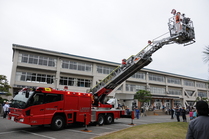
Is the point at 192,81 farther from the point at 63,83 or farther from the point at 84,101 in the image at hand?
the point at 84,101

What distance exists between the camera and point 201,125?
10.1 ft

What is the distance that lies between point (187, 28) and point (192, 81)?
5687 centimetres

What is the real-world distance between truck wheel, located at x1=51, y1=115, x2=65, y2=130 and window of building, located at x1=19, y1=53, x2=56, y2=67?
22.1 meters

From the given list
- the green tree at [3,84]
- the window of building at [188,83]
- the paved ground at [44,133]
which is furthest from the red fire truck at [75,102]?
the window of building at [188,83]

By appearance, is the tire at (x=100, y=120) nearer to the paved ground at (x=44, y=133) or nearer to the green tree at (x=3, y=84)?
the paved ground at (x=44, y=133)

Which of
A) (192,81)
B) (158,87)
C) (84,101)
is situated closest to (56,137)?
(84,101)

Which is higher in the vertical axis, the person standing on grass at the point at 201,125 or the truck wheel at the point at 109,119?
the person standing on grass at the point at 201,125

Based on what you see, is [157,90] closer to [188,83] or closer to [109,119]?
[188,83]

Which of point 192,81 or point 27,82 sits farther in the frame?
point 192,81

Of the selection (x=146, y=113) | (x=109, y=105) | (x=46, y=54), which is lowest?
(x=146, y=113)

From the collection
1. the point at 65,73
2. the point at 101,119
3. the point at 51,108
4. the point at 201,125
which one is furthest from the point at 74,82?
the point at 201,125

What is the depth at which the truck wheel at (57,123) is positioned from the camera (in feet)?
35.1

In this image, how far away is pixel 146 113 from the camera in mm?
31453

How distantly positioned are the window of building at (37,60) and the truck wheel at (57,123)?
72.6 ft
